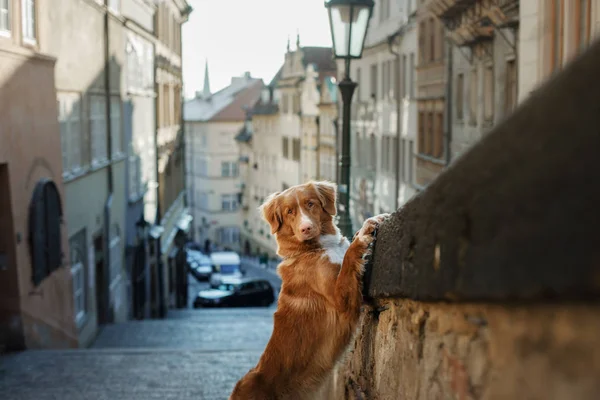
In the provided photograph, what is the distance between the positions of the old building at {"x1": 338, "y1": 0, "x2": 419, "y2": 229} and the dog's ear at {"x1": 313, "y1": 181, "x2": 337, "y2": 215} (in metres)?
28.6

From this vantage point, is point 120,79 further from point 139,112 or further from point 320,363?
point 320,363

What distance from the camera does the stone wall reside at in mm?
1614

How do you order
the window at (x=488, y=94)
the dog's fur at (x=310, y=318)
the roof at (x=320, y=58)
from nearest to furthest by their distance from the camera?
1. the dog's fur at (x=310, y=318)
2. the window at (x=488, y=94)
3. the roof at (x=320, y=58)

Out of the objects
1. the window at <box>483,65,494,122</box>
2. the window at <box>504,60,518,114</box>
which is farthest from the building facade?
the window at <box>504,60,518,114</box>

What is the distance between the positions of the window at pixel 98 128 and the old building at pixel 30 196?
572 centimetres

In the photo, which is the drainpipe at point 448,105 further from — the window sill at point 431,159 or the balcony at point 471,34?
the balcony at point 471,34

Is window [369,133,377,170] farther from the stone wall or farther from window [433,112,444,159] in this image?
the stone wall

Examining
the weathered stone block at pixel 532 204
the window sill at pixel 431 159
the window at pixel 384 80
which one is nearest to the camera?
the weathered stone block at pixel 532 204

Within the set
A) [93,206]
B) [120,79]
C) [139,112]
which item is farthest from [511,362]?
[139,112]

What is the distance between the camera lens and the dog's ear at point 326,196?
193 inches

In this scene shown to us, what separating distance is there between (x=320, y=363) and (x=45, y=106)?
1178 centimetres

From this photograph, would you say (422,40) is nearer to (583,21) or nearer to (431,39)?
(431,39)

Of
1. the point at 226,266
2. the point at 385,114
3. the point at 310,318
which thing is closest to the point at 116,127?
the point at 385,114

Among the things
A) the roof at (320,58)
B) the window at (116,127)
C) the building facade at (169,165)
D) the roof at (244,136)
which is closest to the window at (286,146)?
the roof at (320,58)
